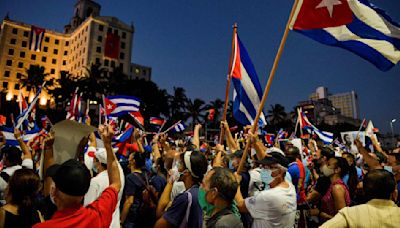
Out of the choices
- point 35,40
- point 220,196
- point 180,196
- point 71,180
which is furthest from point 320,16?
point 35,40

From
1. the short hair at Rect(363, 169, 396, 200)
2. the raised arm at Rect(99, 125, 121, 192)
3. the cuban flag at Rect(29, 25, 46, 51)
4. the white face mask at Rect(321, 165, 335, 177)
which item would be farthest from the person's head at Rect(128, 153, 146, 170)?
the cuban flag at Rect(29, 25, 46, 51)

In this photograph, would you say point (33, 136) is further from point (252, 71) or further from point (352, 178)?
point (352, 178)

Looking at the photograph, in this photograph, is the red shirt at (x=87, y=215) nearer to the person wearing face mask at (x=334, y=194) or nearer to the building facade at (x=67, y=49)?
the person wearing face mask at (x=334, y=194)

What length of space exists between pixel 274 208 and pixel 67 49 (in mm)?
96085

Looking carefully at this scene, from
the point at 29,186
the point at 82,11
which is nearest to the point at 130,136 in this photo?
the point at 29,186

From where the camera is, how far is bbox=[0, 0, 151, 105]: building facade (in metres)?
74.2

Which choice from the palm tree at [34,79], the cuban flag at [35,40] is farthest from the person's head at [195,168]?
the palm tree at [34,79]

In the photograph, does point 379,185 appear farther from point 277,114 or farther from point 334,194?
point 277,114

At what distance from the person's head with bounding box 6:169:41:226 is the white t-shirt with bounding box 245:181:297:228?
2408 mm

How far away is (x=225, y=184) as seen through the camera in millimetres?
2625

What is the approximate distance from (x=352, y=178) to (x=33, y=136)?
8.98 meters

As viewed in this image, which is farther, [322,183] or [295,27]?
[322,183]

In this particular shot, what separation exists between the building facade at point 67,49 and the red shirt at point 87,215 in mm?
74626

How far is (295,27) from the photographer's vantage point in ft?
13.1
